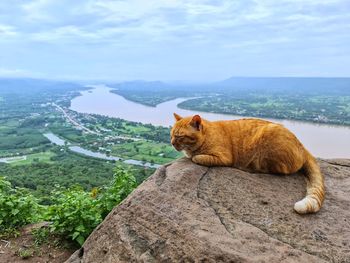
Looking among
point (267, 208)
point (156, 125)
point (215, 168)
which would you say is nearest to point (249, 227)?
point (267, 208)

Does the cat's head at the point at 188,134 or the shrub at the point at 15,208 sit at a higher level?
the cat's head at the point at 188,134

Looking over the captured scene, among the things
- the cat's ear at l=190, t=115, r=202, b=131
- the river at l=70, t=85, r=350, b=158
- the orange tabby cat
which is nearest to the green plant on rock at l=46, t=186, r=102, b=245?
the orange tabby cat

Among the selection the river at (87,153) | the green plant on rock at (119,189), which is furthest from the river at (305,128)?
the green plant on rock at (119,189)

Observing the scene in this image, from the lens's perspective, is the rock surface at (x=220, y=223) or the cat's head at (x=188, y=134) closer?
the rock surface at (x=220, y=223)

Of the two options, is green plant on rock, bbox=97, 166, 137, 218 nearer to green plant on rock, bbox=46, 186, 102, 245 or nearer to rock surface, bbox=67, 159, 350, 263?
green plant on rock, bbox=46, 186, 102, 245

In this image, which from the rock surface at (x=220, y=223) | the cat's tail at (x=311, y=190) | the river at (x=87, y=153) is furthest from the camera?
the river at (x=87, y=153)

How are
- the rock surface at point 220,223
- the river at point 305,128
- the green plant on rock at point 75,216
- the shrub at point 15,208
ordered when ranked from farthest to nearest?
1. the river at point 305,128
2. the shrub at point 15,208
3. the green plant on rock at point 75,216
4. the rock surface at point 220,223

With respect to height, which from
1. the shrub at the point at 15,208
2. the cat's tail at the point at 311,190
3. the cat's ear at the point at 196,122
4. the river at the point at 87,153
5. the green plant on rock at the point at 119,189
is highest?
the cat's ear at the point at 196,122

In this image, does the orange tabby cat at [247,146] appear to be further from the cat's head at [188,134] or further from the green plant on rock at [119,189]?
the green plant on rock at [119,189]
